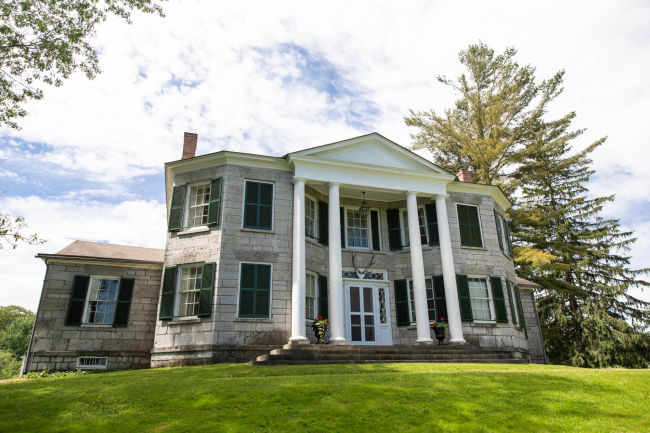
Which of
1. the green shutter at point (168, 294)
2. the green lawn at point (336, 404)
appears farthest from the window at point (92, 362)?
the green lawn at point (336, 404)

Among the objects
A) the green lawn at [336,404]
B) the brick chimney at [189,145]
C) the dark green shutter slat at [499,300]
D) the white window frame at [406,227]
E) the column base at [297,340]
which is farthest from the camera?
the white window frame at [406,227]

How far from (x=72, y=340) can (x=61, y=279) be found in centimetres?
212

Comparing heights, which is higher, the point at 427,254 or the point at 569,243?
the point at 569,243

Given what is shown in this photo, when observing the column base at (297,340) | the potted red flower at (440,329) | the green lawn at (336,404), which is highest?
the potted red flower at (440,329)

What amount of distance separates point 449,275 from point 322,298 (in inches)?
186

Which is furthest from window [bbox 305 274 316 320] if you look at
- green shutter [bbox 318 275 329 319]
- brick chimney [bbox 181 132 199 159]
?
brick chimney [bbox 181 132 199 159]

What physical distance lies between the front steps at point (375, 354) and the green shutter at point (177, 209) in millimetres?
5674

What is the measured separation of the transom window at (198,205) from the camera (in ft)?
49.2

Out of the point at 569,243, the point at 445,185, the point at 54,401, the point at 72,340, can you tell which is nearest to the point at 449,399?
the point at 54,401

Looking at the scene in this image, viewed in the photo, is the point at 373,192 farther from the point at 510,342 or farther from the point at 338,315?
the point at 510,342

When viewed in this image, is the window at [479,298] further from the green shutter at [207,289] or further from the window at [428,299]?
the green shutter at [207,289]

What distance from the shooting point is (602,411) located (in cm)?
670

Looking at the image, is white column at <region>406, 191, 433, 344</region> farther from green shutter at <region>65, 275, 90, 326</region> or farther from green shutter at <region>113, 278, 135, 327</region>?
green shutter at <region>65, 275, 90, 326</region>

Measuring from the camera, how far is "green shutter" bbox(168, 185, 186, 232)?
48.8 ft
